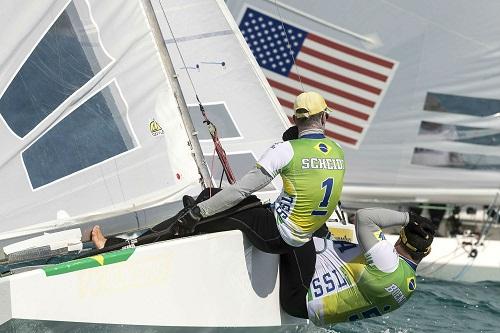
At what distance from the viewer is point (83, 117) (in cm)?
400

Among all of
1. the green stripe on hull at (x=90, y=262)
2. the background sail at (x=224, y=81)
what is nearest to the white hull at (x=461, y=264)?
the background sail at (x=224, y=81)

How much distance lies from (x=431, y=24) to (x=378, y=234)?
368 cm

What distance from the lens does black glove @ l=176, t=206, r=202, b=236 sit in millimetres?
3432

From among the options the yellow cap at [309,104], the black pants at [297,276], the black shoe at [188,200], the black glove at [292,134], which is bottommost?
the black pants at [297,276]

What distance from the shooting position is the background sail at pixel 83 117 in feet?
12.3

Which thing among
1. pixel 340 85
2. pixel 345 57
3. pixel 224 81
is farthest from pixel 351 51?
pixel 224 81

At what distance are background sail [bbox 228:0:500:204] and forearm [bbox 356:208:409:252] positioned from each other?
3611mm

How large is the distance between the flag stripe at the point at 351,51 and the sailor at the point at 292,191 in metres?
3.63

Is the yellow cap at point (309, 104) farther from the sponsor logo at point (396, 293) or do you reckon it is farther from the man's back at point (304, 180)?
the sponsor logo at point (396, 293)

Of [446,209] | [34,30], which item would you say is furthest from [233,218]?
[446,209]

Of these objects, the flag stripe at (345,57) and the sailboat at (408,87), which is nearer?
the sailboat at (408,87)

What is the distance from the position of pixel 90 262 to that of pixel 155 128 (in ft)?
4.04

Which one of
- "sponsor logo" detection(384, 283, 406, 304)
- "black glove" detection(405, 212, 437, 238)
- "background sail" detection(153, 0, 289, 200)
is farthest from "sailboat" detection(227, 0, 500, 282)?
"black glove" detection(405, 212, 437, 238)

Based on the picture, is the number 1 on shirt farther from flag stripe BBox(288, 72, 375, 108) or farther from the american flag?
flag stripe BBox(288, 72, 375, 108)
